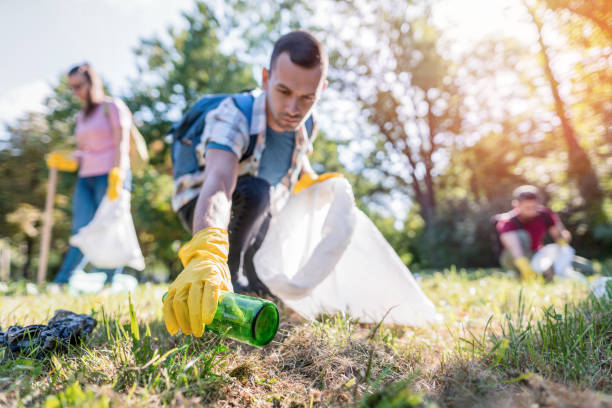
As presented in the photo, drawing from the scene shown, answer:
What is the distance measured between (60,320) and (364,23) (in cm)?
1680

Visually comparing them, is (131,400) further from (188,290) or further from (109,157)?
(109,157)

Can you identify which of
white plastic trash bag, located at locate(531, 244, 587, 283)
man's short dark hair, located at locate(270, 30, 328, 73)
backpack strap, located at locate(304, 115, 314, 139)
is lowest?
white plastic trash bag, located at locate(531, 244, 587, 283)

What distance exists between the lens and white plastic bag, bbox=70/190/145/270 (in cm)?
338

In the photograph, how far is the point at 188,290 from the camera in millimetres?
1220

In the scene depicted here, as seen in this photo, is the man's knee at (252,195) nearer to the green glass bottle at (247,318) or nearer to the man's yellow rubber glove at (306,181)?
the man's yellow rubber glove at (306,181)

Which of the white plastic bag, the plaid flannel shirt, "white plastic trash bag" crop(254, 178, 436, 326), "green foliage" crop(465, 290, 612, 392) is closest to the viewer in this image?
"green foliage" crop(465, 290, 612, 392)

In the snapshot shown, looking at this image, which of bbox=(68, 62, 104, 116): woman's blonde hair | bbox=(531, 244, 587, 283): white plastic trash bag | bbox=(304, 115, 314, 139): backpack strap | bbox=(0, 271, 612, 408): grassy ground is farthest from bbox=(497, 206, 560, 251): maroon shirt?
bbox=(68, 62, 104, 116): woman's blonde hair

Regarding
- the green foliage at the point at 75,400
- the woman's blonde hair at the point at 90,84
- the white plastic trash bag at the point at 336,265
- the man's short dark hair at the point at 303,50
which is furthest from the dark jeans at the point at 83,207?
the green foliage at the point at 75,400

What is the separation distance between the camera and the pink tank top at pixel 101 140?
3.65m

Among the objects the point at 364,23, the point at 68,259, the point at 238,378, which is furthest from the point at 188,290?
the point at 364,23

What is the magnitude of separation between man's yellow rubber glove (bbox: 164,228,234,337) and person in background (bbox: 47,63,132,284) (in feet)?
8.63

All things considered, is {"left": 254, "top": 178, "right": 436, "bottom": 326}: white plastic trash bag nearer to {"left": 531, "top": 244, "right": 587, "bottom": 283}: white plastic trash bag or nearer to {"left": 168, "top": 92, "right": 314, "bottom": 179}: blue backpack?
{"left": 168, "top": 92, "right": 314, "bottom": 179}: blue backpack

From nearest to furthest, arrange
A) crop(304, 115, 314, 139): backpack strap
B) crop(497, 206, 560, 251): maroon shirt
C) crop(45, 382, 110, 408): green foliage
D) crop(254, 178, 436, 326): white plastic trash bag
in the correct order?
crop(45, 382, 110, 408): green foliage
crop(254, 178, 436, 326): white plastic trash bag
crop(304, 115, 314, 139): backpack strap
crop(497, 206, 560, 251): maroon shirt

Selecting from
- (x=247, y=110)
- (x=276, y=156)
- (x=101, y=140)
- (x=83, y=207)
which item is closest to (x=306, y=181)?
(x=276, y=156)
